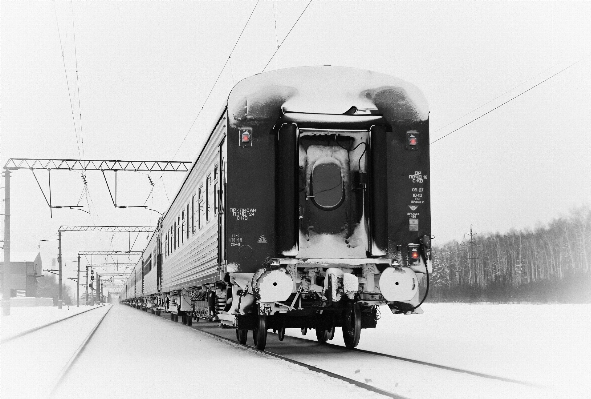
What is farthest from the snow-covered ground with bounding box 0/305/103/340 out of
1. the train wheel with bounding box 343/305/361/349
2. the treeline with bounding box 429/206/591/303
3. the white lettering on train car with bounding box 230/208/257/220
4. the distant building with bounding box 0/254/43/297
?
the distant building with bounding box 0/254/43/297

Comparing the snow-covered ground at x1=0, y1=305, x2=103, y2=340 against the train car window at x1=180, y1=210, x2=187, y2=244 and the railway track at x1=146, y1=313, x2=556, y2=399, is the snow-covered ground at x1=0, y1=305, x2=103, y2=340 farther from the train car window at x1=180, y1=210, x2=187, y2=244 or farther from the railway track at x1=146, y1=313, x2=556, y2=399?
the railway track at x1=146, y1=313, x2=556, y2=399

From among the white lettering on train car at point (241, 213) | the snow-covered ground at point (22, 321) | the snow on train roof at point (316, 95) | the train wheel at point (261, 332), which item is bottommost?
the snow-covered ground at point (22, 321)

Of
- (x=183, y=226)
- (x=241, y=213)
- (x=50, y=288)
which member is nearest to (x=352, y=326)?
(x=241, y=213)

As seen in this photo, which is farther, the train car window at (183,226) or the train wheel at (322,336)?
the train car window at (183,226)

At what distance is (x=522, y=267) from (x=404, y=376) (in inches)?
3057

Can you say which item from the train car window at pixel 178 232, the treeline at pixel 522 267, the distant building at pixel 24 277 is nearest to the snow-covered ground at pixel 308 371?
the train car window at pixel 178 232

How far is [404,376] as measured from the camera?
921cm

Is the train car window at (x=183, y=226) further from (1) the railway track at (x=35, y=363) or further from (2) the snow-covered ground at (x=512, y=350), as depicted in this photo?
(2) the snow-covered ground at (x=512, y=350)

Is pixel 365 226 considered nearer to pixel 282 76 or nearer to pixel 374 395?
pixel 282 76

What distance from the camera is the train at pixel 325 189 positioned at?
11.8 meters

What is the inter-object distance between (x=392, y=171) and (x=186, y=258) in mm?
8456

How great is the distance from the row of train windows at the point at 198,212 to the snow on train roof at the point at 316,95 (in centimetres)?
167

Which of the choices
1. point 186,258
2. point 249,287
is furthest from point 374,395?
point 186,258

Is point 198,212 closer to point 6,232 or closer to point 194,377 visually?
point 194,377
